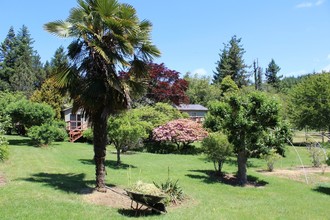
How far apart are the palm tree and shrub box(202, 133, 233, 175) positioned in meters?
7.37

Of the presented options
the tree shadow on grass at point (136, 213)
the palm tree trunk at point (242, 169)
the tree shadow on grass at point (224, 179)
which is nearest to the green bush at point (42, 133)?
the tree shadow on grass at point (224, 179)

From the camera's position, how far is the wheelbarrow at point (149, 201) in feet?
30.7

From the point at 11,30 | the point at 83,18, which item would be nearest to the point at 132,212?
the point at 83,18

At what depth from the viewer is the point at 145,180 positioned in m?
15.5

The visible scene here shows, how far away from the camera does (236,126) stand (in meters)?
17.7

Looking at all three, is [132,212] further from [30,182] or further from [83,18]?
[83,18]

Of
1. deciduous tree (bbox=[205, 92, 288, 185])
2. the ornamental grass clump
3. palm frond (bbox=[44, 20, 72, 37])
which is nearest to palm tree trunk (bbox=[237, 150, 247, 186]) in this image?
deciduous tree (bbox=[205, 92, 288, 185])

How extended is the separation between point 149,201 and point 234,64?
65.0m

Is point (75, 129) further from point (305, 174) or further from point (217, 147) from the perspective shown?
point (305, 174)

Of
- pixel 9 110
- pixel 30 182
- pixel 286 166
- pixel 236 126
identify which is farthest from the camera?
pixel 9 110

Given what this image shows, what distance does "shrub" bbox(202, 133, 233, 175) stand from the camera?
1856 cm

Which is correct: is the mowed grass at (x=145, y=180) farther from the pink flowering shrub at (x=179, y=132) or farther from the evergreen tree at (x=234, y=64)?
the evergreen tree at (x=234, y=64)

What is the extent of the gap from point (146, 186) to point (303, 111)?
110 feet

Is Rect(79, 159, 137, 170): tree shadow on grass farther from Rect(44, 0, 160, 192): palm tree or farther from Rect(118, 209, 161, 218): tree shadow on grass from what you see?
Rect(118, 209, 161, 218): tree shadow on grass
